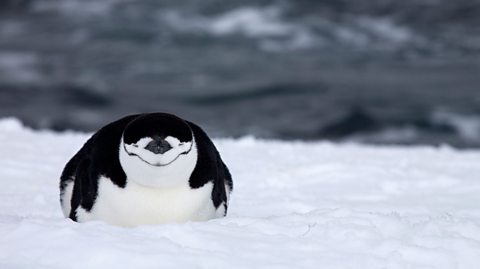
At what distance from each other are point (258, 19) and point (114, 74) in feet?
12.4

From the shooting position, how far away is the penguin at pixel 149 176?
3424 millimetres

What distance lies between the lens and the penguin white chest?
3.53 meters

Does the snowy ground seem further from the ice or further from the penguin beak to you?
the ice

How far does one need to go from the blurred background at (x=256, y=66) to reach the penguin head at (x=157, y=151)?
39.1ft

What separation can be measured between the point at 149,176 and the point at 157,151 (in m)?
0.11

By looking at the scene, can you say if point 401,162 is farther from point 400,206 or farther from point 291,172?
point 400,206

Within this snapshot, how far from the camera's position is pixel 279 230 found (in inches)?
141

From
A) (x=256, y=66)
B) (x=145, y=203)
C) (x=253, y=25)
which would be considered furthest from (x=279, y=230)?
(x=253, y=25)

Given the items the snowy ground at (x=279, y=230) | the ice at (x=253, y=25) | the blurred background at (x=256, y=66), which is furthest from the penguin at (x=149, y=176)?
the ice at (x=253, y=25)

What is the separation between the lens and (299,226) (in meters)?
3.62

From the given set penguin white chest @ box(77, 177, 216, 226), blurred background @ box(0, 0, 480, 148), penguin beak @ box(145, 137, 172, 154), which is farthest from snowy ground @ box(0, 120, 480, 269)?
blurred background @ box(0, 0, 480, 148)

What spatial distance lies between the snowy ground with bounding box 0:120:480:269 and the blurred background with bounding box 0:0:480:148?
32.3 ft

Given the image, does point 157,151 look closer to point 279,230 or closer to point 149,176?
point 149,176

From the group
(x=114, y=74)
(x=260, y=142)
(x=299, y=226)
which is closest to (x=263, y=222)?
(x=299, y=226)
